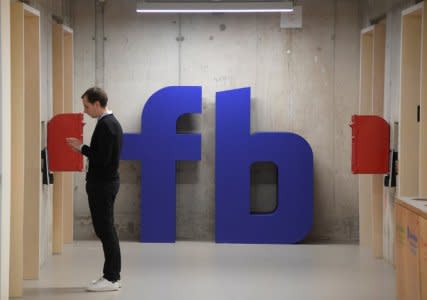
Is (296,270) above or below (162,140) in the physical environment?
below

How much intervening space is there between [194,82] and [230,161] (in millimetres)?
1080

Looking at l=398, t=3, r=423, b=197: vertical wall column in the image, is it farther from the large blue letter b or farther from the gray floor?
the large blue letter b

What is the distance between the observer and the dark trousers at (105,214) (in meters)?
6.62

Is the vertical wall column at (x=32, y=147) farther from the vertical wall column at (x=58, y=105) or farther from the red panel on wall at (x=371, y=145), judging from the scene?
the red panel on wall at (x=371, y=145)

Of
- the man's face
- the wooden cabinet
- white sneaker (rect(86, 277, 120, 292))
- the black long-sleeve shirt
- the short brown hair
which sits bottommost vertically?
white sneaker (rect(86, 277, 120, 292))

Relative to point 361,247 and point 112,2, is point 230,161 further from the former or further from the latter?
point 112,2

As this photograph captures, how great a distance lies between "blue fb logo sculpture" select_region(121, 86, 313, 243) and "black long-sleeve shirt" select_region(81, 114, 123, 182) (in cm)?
299

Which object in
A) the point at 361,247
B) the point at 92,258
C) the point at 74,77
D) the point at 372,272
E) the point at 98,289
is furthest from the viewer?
the point at 74,77

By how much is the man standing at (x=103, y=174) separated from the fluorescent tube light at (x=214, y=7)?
253cm

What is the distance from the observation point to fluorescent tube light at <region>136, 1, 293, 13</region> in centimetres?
891

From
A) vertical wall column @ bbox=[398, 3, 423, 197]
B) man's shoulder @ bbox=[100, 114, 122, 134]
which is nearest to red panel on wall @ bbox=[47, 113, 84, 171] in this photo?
man's shoulder @ bbox=[100, 114, 122, 134]

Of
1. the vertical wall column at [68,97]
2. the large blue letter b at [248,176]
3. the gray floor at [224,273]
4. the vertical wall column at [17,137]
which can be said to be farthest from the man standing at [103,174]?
the large blue letter b at [248,176]

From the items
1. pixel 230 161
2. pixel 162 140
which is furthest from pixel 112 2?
pixel 230 161

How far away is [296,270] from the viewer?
7832 mm
